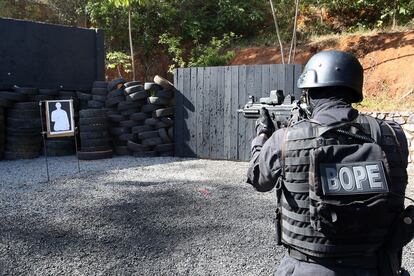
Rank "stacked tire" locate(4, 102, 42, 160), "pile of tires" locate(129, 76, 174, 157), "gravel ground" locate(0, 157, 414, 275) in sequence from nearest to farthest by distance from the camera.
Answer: "gravel ground" locate(0, 157, 414, 275)
"stacked tire" locate(4, 102, 42, 160)
"pile of tires" locate(129, 76, 174, 157)

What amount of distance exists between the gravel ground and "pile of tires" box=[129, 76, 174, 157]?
1500mm

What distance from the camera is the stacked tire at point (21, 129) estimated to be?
28.8 feet

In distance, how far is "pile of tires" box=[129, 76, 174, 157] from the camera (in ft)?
29.3

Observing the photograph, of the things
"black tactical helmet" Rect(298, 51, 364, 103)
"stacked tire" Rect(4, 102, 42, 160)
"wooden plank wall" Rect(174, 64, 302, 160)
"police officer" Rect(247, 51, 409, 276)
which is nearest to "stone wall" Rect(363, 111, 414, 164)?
"wooden plank wall" Rect(174, 64, 302, 160)

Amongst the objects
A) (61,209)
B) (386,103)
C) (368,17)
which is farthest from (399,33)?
(61,209)

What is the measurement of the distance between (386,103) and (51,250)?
8.21 m

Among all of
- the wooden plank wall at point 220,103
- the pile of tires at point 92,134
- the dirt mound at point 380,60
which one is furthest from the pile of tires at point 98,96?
the dirt mound at point 380,60

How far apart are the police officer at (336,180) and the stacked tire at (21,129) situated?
792cm

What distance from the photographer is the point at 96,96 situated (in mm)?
9391

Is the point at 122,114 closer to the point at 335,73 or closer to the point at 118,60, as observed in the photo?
the point at 118,60

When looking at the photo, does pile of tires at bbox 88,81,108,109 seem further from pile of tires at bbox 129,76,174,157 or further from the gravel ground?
the gravel ground

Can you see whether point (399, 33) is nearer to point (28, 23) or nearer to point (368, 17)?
point (368, 17)

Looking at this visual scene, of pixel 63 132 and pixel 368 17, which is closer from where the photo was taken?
pixel 63 132

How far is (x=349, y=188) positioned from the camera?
1715 mm
